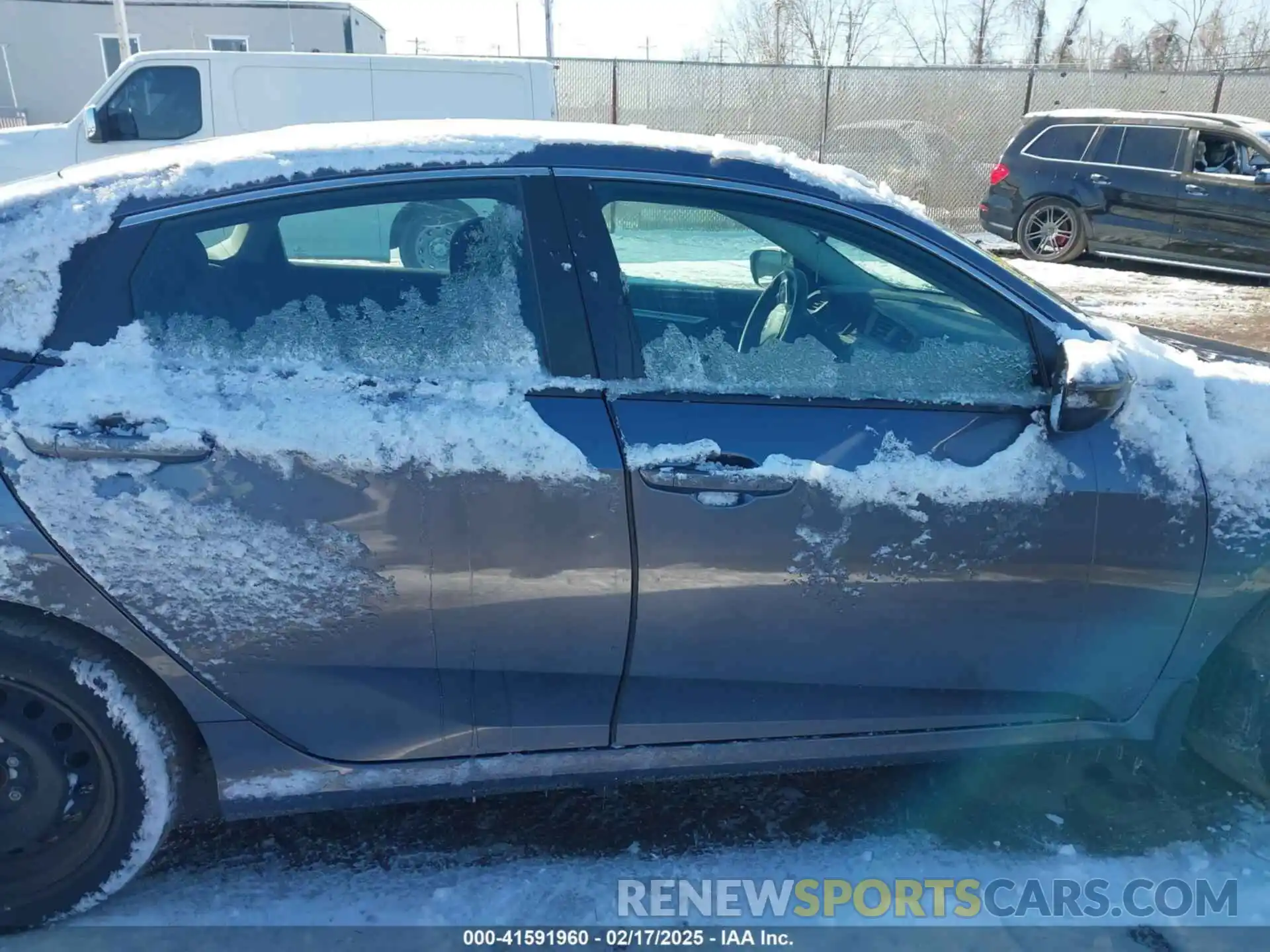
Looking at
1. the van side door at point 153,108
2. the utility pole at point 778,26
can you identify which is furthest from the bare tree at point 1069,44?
the van side door at point 153,108

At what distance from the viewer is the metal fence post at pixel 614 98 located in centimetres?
1349

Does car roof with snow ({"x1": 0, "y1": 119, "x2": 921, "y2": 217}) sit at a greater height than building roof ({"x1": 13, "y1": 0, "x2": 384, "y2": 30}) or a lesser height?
lesser

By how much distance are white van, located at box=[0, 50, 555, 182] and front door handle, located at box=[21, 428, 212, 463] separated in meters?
8.75

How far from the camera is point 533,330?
84.4 inches

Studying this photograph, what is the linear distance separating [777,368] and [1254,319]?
8.73 meters

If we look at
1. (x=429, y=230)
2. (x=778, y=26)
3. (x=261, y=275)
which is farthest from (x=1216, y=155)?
(x=778, y=26)

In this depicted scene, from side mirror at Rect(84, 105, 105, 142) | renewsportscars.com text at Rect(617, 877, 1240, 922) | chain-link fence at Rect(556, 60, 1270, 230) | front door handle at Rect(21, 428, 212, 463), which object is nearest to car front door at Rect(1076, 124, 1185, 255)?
chain-link fence at Rect(556, 60, 1270, 230)

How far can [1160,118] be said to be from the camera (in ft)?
36.4

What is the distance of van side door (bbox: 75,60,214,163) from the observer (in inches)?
372

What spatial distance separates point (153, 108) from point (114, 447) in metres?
9.23

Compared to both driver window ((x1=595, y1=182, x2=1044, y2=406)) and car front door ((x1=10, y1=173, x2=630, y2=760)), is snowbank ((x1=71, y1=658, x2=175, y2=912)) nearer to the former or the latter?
car front door ((x1=10, y1=173, x2=630, y2=760))

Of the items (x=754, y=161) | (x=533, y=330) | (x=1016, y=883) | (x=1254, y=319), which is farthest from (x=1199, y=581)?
(x=1254, y=319)

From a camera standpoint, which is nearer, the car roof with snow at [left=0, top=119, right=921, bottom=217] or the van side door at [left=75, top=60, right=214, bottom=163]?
the car roof with snow at [left=0, top=119, right=921, bottom=217]

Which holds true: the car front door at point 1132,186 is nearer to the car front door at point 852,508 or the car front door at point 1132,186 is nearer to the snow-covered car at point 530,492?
the snow-covered car at point 530,492
